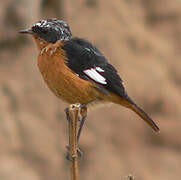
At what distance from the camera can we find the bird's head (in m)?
4.88

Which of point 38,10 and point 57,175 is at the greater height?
point 38,10

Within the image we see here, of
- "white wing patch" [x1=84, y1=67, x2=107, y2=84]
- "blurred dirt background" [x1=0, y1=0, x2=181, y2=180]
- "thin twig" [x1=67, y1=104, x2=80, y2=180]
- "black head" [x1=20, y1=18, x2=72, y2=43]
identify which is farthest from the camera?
"blurred dirt background" [x1=0, y1=0, x2=181, y2=180]

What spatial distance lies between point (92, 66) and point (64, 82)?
214 millimetres

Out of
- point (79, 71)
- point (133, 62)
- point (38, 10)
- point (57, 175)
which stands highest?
point (38, 10)

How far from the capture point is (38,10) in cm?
1118

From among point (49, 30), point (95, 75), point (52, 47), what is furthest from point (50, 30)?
point (95, 75)

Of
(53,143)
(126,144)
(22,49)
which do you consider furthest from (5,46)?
(126,144)

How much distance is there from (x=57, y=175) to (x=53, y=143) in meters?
0.46

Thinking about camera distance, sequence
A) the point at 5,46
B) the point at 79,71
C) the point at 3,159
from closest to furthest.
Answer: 1. the point at 79,71
2. the point at 3,159
3. the point at 5,46

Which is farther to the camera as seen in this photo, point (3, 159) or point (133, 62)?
point (133, 62)

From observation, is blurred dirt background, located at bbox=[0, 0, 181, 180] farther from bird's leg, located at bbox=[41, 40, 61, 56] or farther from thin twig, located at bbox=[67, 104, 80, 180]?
thin twig, located at bbox=[67, 104, 80, 180]

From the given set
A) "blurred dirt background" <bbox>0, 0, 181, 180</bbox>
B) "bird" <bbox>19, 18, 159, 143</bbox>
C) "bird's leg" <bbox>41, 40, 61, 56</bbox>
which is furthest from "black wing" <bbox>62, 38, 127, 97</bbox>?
"blurred dirt background" <bbox>0, 0, 181, 180</bbox>

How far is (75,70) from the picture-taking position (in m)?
4.82

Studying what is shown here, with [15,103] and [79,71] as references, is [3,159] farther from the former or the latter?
[79,71]
